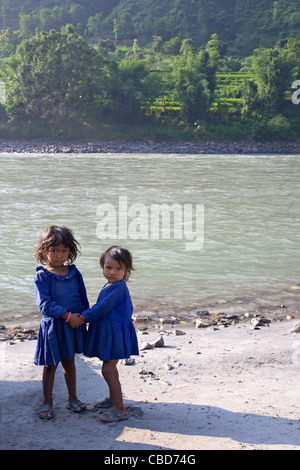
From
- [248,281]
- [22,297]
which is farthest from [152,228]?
[22,297]

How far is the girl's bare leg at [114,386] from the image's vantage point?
354 centimetres

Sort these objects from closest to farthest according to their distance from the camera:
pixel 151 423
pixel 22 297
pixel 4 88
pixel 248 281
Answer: pixel 151 423 < pixel 22 297 < pixel 248 281 < pixel 4 88

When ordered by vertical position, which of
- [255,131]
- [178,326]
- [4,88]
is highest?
[4,88]

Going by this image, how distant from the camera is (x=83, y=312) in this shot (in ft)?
11.6

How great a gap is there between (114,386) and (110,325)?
1.18 ft

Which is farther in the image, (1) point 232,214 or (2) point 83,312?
(1) point 232,214

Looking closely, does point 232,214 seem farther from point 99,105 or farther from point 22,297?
point 99,105

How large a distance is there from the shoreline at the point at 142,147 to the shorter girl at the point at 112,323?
3967 cm

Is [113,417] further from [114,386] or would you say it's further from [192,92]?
[192,92]

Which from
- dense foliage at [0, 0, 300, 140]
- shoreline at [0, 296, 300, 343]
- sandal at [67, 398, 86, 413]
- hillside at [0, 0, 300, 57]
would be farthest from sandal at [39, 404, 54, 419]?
hillside at [0, 0, 300, 57]

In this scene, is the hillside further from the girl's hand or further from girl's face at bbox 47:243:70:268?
the girl's hand

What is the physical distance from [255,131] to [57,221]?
37592 mm

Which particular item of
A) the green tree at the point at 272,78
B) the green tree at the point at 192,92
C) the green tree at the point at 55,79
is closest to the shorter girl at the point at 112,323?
the green tree at the point at 55,79

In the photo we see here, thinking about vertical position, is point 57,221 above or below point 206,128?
below
